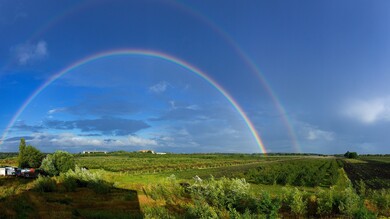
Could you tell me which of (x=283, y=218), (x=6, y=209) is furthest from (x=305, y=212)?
(x=6, y=209)

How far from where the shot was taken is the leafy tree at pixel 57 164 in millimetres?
57469

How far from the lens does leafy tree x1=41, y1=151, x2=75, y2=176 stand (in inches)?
2263

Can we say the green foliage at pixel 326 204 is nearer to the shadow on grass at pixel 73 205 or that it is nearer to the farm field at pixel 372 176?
the farm field at pixel 372 176

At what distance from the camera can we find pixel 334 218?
58.2 feet

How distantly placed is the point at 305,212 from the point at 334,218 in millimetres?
1830

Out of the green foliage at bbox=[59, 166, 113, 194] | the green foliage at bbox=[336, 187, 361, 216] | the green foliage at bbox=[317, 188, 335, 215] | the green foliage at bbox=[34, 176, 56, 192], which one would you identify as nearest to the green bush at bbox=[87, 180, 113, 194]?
the green foliage at bbox=[59, 166, 113, 194]

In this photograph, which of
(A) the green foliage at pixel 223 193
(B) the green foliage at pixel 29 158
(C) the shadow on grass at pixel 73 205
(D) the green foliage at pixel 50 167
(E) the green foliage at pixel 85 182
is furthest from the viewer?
(B) the green foliage at pixel 29 158

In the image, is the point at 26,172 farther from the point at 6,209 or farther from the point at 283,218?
the point at 283,218

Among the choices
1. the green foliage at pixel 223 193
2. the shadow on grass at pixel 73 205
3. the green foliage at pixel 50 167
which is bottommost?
the shadow on grass at pixel 73 205

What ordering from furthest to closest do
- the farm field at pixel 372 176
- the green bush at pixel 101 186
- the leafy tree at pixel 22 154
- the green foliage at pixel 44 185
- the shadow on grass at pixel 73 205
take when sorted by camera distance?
the leafy tree at pixel 22 154, the farm field at pixel 372 176, the green bush at pixel 101 186, the green foliage at pixel 44 185, the shadow on grass at pixel 73 205

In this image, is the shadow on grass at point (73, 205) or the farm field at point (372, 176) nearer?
the shadow on grass at point (73, 205)

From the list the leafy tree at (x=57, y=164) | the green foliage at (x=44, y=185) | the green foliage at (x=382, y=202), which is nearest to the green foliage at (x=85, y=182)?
the green foliage at (x=44, y=185)

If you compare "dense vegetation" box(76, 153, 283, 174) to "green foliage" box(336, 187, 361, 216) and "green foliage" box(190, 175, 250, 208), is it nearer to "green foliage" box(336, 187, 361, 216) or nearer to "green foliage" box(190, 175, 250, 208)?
"green foliage" box(190, 175, 250, 208)

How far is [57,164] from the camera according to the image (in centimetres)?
5822
